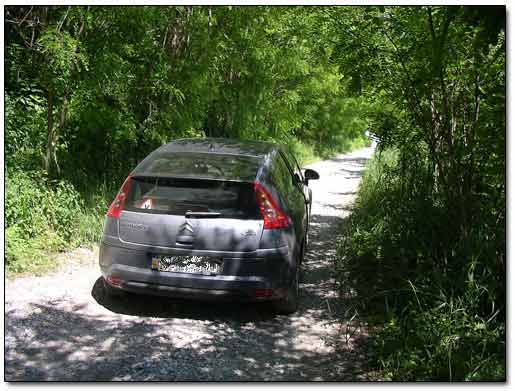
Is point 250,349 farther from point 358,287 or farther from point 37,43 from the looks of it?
point 37,43

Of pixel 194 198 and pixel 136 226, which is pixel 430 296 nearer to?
pixel 194 198

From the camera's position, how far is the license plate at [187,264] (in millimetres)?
4652

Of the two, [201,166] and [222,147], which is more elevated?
[222,147]

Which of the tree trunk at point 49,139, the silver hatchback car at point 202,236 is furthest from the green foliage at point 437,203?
the tree trunk at point 49,139

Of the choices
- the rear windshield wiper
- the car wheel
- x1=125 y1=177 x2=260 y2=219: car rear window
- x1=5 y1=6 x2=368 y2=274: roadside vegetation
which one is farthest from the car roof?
x1=5 y1=6 x2=368 y2=274: roadside vegetation

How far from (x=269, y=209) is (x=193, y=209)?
27.2 inches

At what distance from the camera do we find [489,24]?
11.7 ft

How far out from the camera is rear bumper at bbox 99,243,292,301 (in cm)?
464

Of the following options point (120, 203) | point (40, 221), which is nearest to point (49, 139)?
point (40, 221)

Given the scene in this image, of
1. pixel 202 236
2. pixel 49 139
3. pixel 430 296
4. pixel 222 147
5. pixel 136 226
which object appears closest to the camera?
pixel 430 296

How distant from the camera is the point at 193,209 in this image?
4.71 metres

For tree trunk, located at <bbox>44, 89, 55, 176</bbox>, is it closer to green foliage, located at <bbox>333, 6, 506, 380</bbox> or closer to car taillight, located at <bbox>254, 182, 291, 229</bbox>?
car taillight, located at <bbox>254, 182, 291, 229</bbox>

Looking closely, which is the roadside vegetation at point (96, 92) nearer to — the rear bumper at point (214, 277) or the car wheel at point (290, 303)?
the rear bumper at point (214, 277)

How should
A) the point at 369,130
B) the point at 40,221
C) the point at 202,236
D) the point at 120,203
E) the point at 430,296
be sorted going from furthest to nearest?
the point at 369,130 → the point at 40,221 → the point at 120,203 → the point at 202,236 → the point at 430,296
